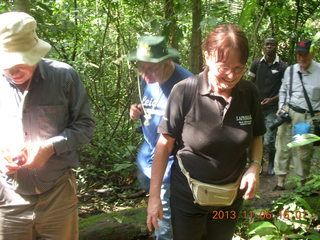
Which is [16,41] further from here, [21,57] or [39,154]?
[39,154]

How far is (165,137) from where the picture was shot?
6.72ft

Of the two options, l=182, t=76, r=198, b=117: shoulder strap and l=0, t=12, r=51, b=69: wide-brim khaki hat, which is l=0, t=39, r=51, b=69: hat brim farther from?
l=182, t=76, r=198, b=117: shoulder strap

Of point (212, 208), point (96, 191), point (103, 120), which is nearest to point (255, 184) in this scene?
point (212, 208)

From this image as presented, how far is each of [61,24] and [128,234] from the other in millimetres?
3248

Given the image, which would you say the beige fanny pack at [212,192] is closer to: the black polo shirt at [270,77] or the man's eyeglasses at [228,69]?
the man's eyeglasses at [228,69]

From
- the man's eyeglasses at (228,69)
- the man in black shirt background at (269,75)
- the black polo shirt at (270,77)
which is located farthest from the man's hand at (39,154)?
the black polo shirt at (270,77)

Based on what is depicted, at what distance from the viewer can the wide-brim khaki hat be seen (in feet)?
6.00

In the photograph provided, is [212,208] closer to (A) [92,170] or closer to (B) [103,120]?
(A) [92,170]

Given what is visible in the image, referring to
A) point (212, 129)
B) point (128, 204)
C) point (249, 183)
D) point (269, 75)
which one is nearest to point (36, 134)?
point (212, 129)

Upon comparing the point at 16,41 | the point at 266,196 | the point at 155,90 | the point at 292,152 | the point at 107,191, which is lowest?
the point at 107,191

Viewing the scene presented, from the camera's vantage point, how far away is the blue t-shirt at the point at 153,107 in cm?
261

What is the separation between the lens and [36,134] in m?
2.03

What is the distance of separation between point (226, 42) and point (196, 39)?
306 cm

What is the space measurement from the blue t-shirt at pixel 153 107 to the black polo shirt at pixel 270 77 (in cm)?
305
